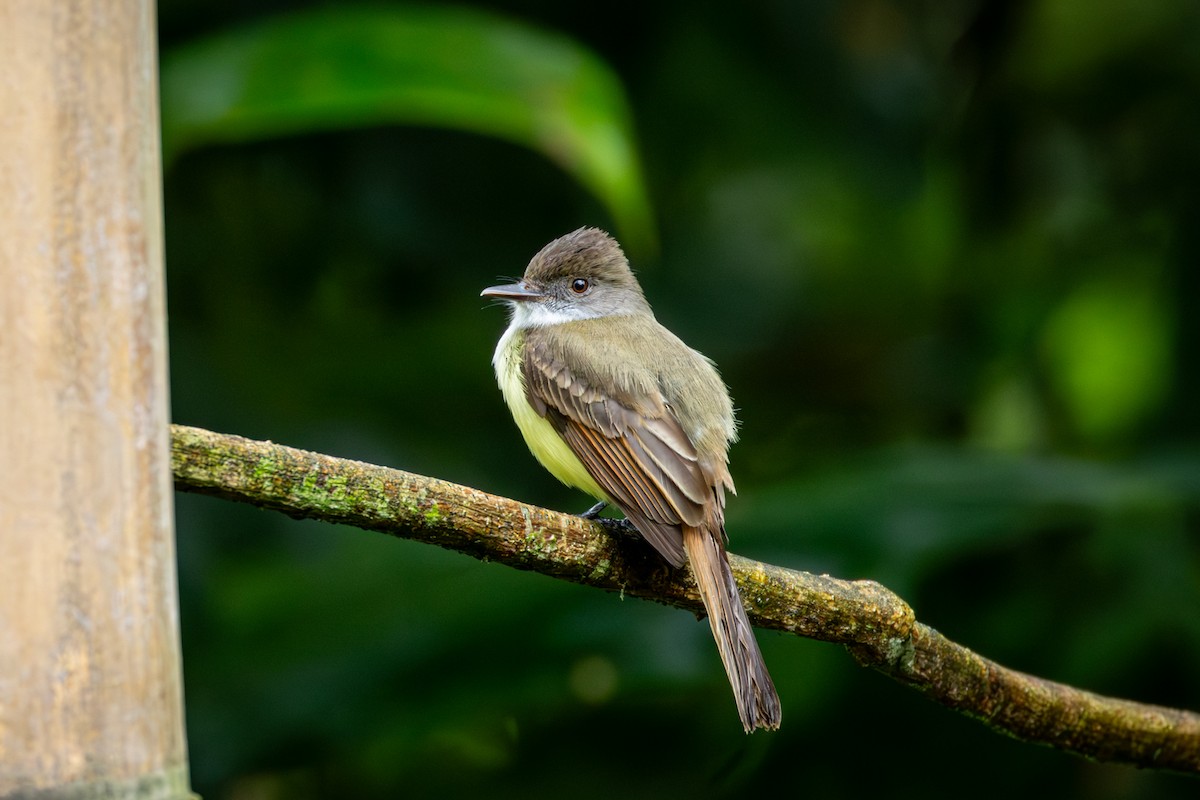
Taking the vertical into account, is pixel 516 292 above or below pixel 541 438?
above

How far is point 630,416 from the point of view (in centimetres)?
416

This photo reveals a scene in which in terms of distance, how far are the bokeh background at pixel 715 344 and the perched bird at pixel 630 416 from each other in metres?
0.35

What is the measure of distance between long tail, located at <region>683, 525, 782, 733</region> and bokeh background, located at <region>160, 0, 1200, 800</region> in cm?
126

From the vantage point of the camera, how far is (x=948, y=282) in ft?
21.6

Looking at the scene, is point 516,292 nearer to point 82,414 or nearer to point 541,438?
point 541,438

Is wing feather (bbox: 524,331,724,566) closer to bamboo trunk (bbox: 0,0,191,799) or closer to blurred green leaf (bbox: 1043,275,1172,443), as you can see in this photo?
bamboo trunk (bbox: 0,0,191,799)

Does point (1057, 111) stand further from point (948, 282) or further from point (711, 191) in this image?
point (711, 191)

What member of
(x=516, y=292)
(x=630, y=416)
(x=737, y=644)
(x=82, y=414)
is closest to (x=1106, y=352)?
(x=516, y=292)

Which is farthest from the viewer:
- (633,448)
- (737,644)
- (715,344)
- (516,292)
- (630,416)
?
(715,344)

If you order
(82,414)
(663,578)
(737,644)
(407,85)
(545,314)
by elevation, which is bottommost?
(737,644)

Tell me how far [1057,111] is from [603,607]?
3.38 meters

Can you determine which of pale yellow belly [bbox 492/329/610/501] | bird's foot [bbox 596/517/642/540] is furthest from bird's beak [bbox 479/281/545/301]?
bird's foot [bbox 596/517/642/540]

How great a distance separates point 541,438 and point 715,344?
2097 millimetres

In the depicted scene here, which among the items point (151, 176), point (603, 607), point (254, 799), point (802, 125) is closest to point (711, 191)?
point (802, 125)
